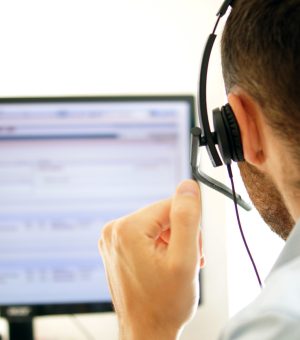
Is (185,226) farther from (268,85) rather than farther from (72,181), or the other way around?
(72,181)

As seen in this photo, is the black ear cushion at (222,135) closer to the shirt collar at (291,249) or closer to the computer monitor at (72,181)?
the shirt collar at (291,249)

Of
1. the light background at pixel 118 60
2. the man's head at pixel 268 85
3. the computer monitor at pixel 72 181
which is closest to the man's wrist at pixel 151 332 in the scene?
the man's head at pixel 268 85

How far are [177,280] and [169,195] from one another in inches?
15.6

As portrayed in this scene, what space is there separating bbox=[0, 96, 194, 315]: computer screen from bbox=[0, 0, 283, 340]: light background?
0.45 ft

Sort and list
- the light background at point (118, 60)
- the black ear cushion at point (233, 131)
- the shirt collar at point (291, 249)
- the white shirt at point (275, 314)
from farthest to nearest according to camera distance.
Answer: the light background at point (118, 60)
the black ear cushion at point (233, 131)
the shirt collar at point (291, 249)
the white shirt at point (275, 314)

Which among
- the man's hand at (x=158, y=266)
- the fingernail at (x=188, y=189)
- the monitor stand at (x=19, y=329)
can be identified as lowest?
the monitor stand at (x=19, y=329)

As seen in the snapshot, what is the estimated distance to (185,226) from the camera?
55 cm

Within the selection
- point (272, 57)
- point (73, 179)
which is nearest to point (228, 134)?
point (272, 57)

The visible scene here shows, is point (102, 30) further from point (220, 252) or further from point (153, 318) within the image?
point (153, 318)

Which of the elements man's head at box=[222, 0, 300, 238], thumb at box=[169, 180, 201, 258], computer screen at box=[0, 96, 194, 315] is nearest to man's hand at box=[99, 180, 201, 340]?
thumb at box=[169, 180, 201, 258]

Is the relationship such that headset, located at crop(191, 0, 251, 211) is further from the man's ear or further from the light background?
the light background

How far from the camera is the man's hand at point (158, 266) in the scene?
55 cm

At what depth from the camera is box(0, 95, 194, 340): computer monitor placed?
36.0 inches

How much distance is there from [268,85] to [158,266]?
9.7 inches
